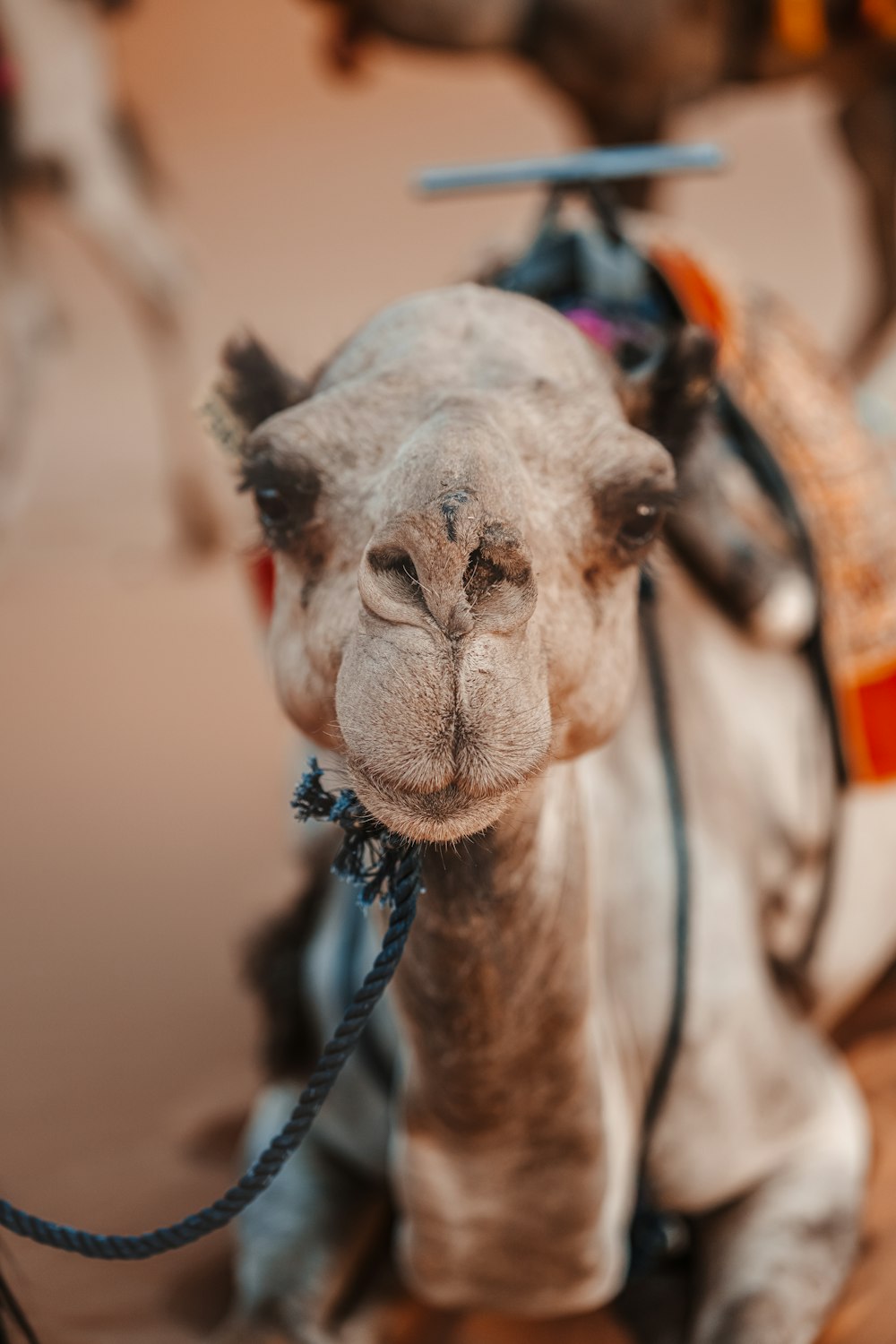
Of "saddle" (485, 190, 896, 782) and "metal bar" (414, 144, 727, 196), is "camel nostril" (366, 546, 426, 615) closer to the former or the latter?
"saddle" (485, 190, 896, 782)

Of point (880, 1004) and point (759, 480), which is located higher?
point (759, 480)

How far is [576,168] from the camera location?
1.84m

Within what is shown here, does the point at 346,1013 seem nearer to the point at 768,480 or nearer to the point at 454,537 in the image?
the point at 454,537

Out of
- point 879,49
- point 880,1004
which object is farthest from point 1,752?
point 879,49

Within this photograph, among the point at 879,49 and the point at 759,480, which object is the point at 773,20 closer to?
the point at 879,49

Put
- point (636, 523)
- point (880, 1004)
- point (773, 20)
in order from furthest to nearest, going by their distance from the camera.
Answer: point (773, 20), point (880, 1004), point (636, 523)

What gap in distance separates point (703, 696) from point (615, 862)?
27 cm

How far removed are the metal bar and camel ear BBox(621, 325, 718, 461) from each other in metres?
0.64

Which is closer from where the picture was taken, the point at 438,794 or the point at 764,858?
the point at 438,794

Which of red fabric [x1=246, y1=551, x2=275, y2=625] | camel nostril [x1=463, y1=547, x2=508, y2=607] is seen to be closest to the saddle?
red fabric [x1=246, y1=551, x2=275, y2=625]

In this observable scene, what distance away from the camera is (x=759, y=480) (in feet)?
6.01

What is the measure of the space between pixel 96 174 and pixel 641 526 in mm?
4477

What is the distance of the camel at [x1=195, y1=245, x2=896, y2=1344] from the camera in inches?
37.3

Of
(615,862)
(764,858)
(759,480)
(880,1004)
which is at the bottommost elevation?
(880,1004)
